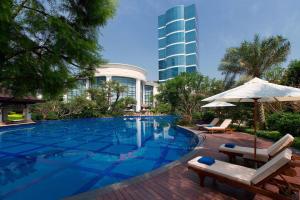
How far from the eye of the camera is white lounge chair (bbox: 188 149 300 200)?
3.03m

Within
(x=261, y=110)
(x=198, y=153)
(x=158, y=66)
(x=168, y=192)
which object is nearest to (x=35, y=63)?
(x=168, y=192)

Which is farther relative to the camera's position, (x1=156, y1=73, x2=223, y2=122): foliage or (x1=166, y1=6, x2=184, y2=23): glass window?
(x1=166, y1=6, x2=184, y2=23): glass window

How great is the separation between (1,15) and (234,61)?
694 inches

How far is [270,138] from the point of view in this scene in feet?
31.7

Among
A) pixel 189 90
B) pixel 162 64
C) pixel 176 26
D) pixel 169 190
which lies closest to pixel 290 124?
pixel 169 190

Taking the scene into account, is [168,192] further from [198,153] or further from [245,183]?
[198,153]

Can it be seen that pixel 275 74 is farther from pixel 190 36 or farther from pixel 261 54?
pixel 190 36

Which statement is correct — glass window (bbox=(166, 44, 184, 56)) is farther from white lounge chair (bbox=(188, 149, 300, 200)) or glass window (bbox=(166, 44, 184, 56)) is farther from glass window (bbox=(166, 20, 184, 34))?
white lounge chair (bbox=(188, 149, 300, 200))

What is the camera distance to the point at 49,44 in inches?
117

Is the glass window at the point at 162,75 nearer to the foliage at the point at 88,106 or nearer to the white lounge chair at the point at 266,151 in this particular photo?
the foliage at the point at 88,106

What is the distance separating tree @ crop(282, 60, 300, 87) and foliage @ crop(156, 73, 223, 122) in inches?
303

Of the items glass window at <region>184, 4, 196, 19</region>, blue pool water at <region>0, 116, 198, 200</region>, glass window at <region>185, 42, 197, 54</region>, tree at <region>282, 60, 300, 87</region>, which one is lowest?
blue pool water at <region>0, 116, 198, 200</region>

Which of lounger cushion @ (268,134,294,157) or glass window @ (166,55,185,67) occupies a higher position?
glass window @ (166,55,185,67)

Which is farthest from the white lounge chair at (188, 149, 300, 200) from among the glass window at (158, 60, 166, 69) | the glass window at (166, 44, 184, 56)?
the glass window at (158, 60, 166, 69)
